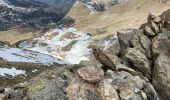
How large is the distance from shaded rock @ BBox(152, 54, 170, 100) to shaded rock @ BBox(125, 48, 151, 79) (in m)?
1.07

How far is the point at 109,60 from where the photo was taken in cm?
4550

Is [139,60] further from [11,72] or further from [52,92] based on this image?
[11,72]

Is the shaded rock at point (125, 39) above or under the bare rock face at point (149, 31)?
under

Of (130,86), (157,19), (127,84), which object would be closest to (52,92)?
(127,84)

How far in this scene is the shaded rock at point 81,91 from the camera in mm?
37344

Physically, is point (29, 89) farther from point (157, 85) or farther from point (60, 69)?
point (157, 85)

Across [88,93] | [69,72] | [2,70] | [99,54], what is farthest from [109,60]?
[2,70]

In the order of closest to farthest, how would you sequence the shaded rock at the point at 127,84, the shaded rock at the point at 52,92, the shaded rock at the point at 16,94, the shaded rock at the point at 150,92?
the shaded rock at the point at 52,92, the shaded rock at the point at 127,84, the shaded rock at the point at 16,94, the shaded rock at the point at 150,92

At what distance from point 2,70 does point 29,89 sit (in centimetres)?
4748

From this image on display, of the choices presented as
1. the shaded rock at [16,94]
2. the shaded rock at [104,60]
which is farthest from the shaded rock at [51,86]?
the shaded rock at [104,60]

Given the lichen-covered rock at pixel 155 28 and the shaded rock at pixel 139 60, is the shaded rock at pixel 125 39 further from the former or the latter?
the lichen-covered rock at pixel 155 28

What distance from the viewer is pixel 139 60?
4688cm

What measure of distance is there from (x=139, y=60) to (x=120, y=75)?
5.29 m

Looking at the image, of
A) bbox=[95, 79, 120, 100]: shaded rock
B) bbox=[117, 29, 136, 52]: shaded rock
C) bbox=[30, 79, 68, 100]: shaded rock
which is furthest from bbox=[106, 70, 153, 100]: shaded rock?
bbox=[117, 29, 136, 52]: shaded rock
